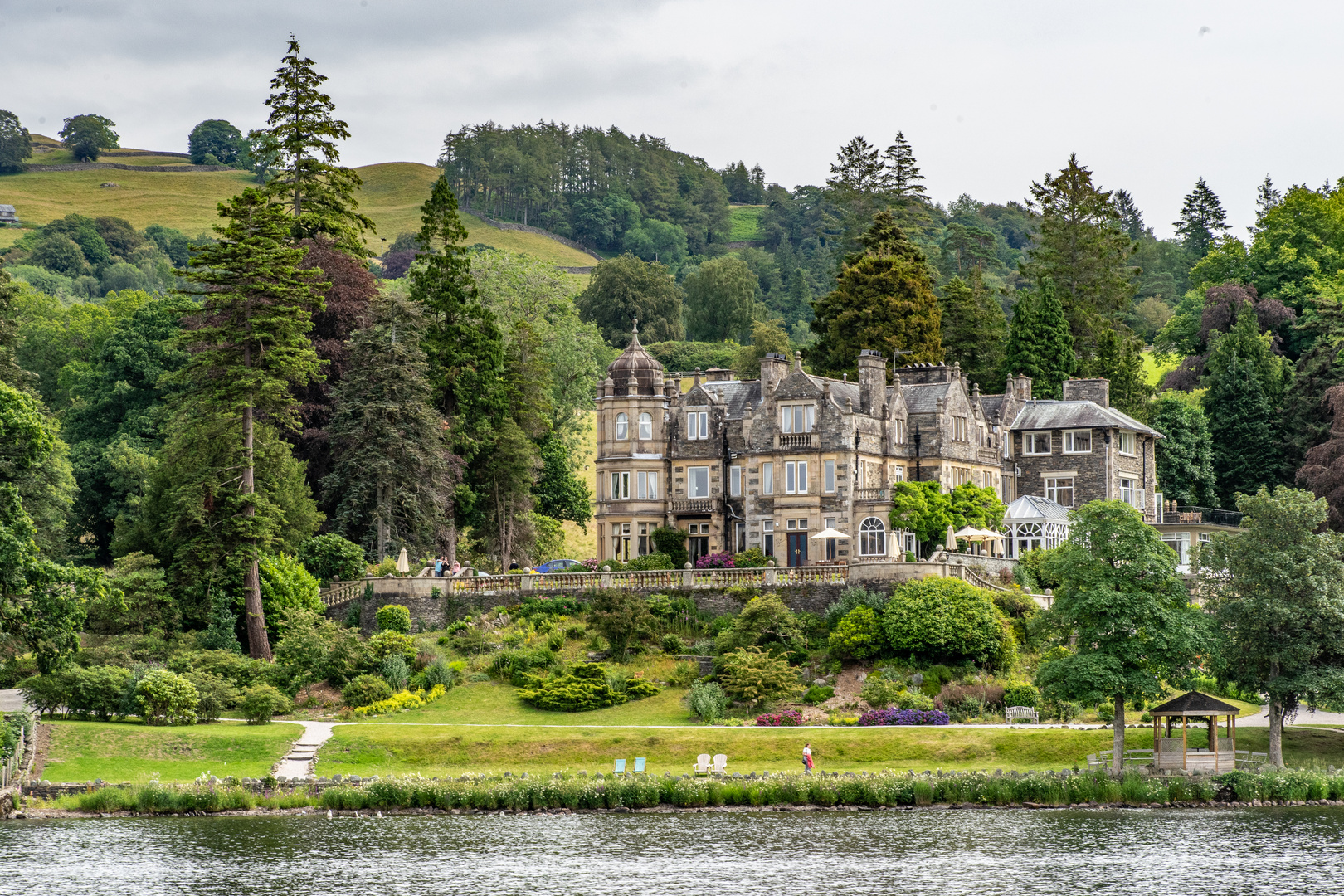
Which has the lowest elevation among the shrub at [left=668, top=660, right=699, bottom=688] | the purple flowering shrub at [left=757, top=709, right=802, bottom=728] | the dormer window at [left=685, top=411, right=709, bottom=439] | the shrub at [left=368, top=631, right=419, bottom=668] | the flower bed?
the purple flowering shrub at [left=757, top=709, right=802, bottom=728]

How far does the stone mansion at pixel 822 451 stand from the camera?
238 ft

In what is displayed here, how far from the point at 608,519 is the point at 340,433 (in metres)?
13.2

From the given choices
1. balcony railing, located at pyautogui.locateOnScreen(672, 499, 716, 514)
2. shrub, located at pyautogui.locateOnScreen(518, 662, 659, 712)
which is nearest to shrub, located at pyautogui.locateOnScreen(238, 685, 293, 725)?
shrub, located at pyautogui.locateOnScreen(518, 662, 659, 712)

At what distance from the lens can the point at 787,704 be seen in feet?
186

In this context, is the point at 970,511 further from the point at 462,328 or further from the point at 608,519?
the point at 462,328

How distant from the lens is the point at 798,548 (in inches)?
2879

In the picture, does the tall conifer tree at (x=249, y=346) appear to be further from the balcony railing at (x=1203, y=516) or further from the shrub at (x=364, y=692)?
the balcony railing at (x=1203, y=516)

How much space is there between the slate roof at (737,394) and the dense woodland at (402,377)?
347 inches

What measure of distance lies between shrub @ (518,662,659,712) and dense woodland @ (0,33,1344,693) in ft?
40.5

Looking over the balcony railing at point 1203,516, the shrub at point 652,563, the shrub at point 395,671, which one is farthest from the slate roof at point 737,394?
the shrub at point 395,671

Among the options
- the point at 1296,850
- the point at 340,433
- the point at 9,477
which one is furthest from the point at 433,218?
the point at 1296,850

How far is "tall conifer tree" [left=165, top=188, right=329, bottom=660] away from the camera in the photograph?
64.9 m

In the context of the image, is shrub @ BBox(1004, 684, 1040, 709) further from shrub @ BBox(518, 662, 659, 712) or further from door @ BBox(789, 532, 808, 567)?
door @ BBox(789, 532, 808, 567)

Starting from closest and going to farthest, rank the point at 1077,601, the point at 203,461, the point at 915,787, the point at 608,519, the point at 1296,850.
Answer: the point at 1296,850 < the point at 915,787 < the point at 1077,601 < the point at 203,461 < the point at 608,519
